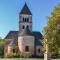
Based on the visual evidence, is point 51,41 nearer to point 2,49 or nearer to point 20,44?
point 20,44

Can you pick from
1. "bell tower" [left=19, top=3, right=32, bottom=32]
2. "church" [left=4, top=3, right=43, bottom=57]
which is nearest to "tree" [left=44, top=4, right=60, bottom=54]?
"church" [left=4, top=3, right=43, bottom=57]

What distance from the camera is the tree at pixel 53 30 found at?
3136 cm

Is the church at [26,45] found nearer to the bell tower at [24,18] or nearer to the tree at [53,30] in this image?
the bell tower at [24,18]

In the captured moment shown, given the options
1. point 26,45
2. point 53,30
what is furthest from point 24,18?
point 53,30

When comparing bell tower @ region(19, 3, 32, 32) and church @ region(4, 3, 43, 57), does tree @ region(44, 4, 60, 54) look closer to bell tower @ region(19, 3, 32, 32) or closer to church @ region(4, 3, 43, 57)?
church @ region(4, 3, 43, 57)

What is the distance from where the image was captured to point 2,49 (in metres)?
81.2

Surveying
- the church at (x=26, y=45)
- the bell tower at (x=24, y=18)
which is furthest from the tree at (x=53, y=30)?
the bell tower at (x=24, y=18)

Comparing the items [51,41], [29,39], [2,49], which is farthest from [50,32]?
[2,49]

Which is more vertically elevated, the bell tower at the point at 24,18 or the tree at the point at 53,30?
the bell tower at the point at 24,18

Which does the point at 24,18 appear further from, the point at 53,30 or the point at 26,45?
the point at 53,30

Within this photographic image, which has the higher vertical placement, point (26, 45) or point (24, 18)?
point (24, 18)

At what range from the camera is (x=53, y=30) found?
3197 centimetres

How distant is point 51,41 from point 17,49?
3922 cm

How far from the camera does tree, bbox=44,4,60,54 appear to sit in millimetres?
31356
